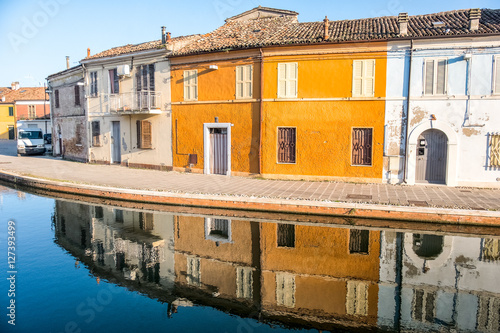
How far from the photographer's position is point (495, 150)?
575 inches

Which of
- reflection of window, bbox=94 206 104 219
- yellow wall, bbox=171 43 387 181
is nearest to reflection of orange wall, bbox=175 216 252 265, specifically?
reflection of window, bbox=94 206 104 219

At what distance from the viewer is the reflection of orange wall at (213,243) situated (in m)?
8.95

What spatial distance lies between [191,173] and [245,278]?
11902 mm

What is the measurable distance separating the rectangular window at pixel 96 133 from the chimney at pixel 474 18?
19824 millimetres

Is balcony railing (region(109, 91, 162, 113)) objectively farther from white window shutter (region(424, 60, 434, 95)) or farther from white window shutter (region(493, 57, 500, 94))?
white window shutter (region(493, 57, 500, 94))

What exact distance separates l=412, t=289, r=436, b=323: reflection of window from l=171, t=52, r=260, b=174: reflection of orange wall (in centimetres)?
1121

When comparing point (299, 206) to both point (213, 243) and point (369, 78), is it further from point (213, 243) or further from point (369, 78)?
point (369, 78)

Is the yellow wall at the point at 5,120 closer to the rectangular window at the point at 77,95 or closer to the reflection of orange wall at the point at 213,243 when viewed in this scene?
the rectangular window at the point at 77,95

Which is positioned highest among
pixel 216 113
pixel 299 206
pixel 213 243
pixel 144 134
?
pixel 216 113

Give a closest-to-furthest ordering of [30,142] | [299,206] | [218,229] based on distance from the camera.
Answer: [218,229] < [299,206] < [30,142]

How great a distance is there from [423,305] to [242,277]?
10.9 ft

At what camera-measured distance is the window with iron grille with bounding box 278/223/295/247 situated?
31.9ft

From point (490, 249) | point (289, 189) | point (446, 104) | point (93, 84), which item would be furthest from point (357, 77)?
point (93, 84)

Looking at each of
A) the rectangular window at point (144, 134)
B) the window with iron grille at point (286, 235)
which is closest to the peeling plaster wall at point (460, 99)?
the window with iron grille at point (286, 235)
